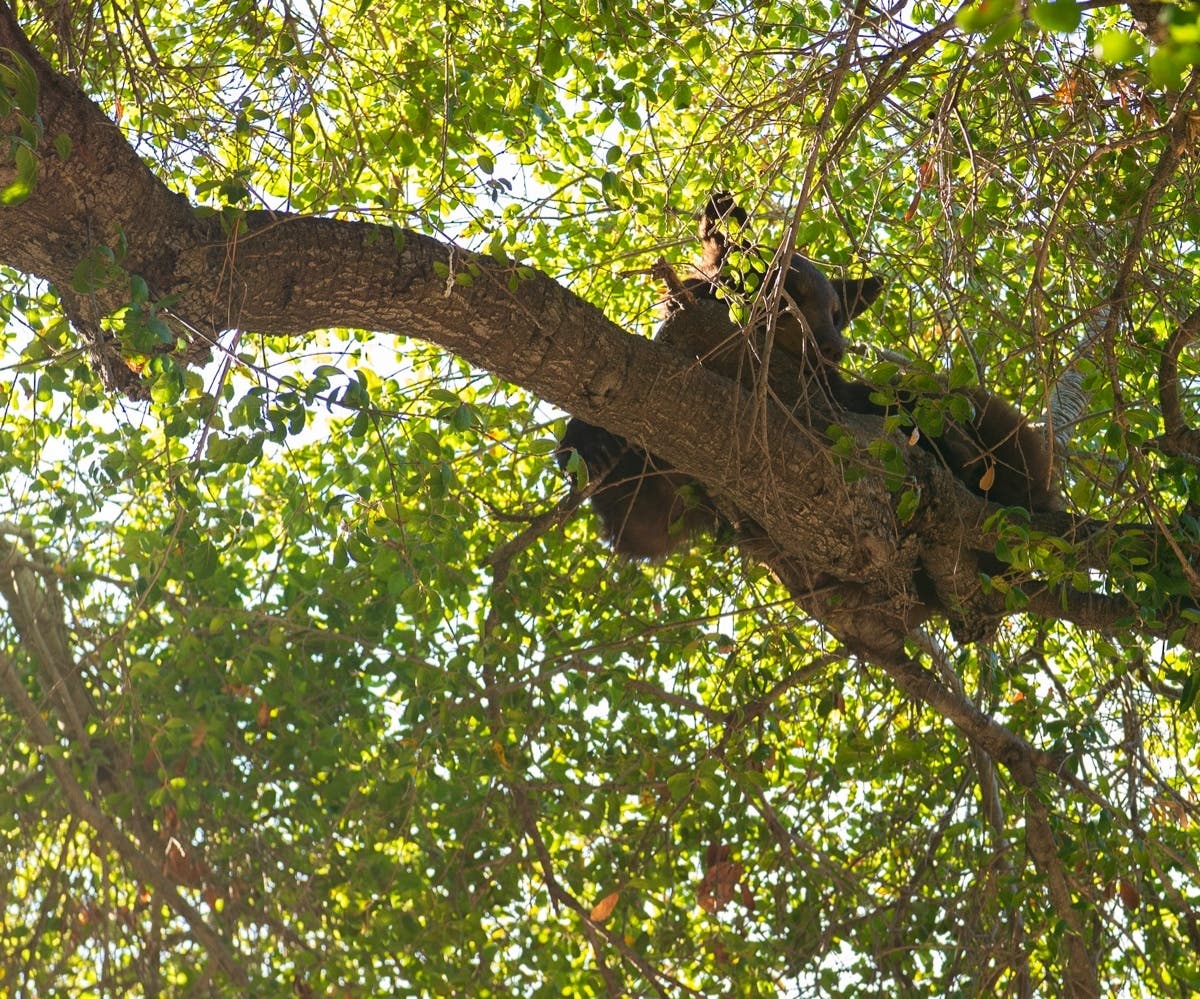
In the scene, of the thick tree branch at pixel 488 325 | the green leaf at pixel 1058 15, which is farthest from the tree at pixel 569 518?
the green leaf at pixel 1058 15

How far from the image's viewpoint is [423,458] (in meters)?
3.16

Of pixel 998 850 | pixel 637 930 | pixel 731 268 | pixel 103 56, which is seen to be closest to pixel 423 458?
pixel 731 268

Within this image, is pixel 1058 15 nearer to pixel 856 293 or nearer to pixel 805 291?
pixel 805 291

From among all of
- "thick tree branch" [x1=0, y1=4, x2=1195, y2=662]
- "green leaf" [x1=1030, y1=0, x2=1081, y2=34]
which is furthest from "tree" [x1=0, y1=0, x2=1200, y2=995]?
"green leaf" [x1=1030, y1=0, x2=1081, y2=34]

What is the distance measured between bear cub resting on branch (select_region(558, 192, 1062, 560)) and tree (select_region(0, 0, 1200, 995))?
0.44ft

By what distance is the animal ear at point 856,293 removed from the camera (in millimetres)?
3805

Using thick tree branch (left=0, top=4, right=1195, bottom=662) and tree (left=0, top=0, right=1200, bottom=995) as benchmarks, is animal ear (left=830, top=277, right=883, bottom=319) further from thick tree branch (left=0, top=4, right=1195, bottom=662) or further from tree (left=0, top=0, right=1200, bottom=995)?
thick tree branch (left=0, top=4, right=1195, bottom=662)

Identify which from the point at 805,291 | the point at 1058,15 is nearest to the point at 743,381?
the point at 805,291

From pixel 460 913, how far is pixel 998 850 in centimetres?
155

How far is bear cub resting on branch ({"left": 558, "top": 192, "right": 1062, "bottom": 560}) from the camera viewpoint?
9.98 feet

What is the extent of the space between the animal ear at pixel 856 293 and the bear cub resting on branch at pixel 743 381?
0.19 feet

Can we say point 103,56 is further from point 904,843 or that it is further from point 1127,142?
point 904,843

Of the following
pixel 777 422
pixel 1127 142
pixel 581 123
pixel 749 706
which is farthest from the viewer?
pixel 581 123

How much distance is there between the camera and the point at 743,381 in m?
3.00
